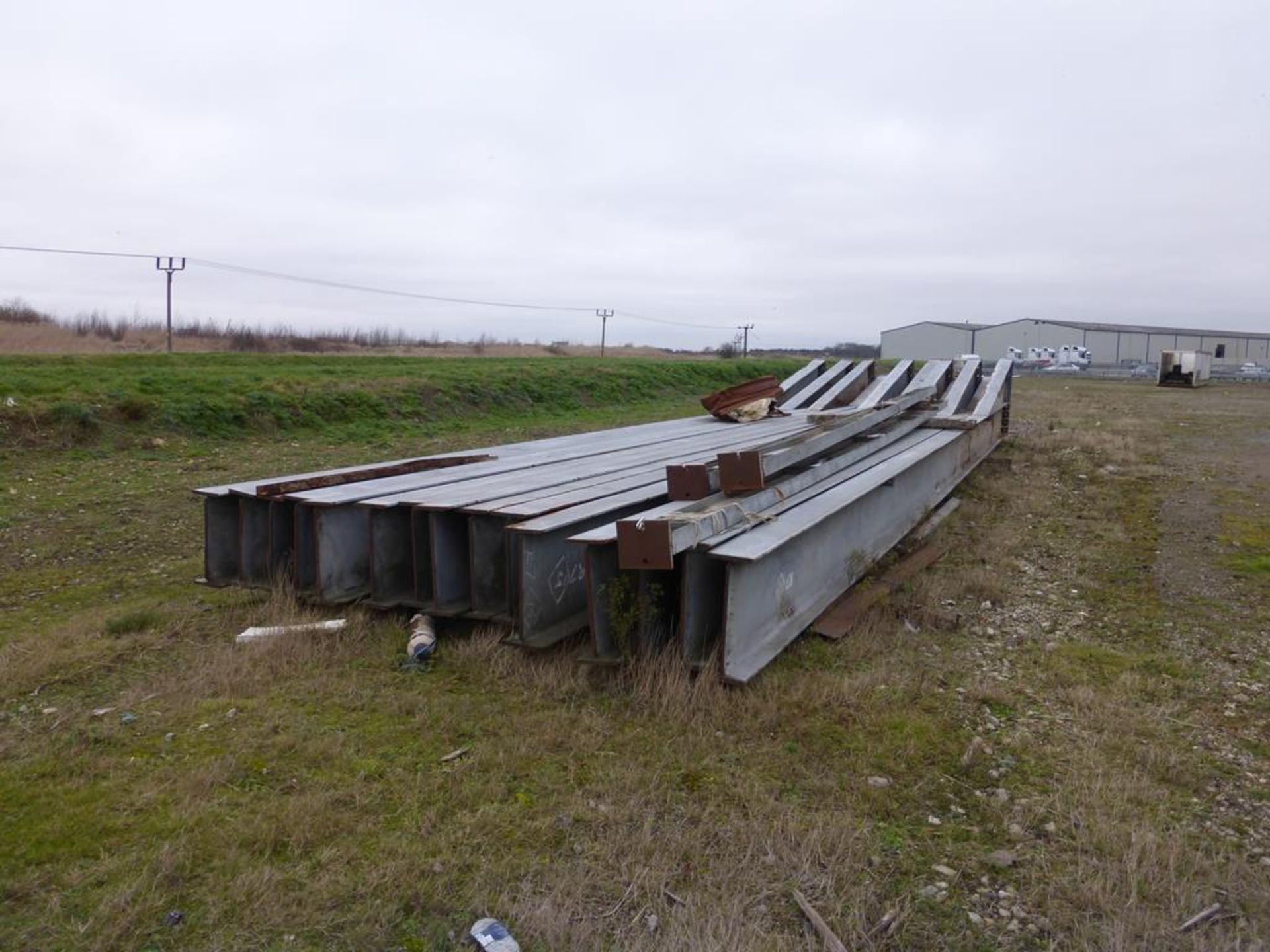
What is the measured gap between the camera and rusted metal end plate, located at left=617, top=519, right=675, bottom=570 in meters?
2.93

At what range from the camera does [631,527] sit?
299 centimetres

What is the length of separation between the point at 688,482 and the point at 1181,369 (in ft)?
83.6

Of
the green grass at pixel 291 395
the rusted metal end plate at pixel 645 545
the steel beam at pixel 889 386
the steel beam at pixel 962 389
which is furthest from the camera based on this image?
the green grass at pixel 291 395

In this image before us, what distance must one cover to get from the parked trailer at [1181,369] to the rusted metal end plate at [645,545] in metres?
25.1

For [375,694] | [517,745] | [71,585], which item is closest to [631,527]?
[517,745]

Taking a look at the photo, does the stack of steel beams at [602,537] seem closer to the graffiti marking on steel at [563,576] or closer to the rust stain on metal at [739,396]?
the graffiti marking on steel at [563,576]

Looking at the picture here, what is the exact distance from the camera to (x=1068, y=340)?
176 feet

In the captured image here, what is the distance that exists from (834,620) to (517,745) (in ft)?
5.50

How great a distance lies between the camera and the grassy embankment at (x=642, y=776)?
201 centimetres

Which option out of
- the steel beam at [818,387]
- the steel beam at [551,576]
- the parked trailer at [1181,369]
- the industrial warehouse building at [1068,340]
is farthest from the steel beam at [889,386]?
the industrial warehouse building at [1068,340]

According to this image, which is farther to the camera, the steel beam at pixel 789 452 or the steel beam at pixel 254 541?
the steel beam at pixel 254 541

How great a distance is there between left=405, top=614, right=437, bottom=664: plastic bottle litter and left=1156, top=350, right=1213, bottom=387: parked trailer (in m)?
25.1

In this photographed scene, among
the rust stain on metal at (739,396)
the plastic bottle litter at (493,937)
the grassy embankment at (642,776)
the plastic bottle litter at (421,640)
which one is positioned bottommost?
the plastic bottle litter at (493,937)

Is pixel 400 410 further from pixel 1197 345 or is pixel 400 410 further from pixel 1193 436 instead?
pixel 1197 345
